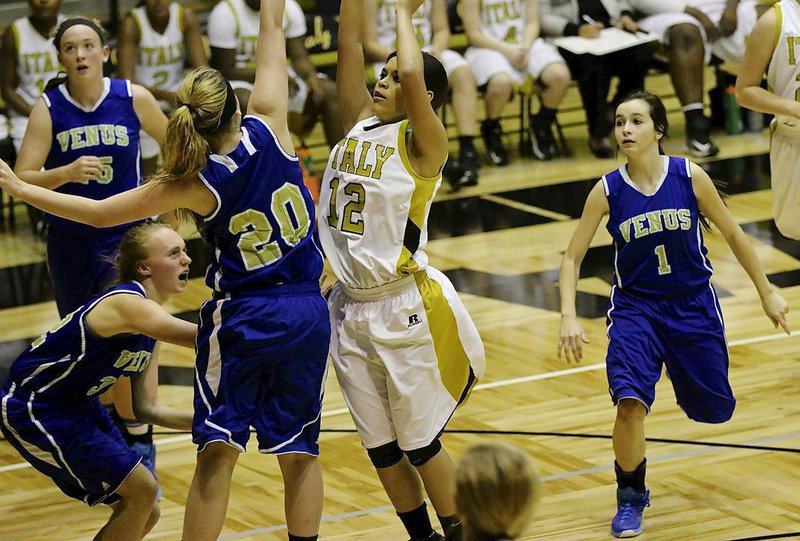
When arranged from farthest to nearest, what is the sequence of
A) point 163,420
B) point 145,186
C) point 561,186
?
1. point 561,186
2. point 163,420
3. point 145,186

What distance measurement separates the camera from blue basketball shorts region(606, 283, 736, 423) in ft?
14.9

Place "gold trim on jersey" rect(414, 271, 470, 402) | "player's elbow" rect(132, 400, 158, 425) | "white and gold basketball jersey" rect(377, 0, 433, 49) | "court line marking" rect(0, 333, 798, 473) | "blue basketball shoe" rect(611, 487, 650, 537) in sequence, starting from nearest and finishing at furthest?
"gold trim on jersey" rect(414, 271, 470, 402) → "player's elbow" rect(132, 400, 158, 425) → "blue basketball shoe" rect(611, 487, 650, 537) → "court line marking" rect(0, 333, 798, 473) → "white and gold basketball jersey" rect(377, 0, 433, 49)

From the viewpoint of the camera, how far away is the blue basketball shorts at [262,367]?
383cm

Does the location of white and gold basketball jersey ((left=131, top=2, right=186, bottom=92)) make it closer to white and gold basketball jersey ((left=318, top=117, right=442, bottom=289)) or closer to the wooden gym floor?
the wooden gym floor

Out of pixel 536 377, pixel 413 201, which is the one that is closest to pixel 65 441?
pixel 413 201

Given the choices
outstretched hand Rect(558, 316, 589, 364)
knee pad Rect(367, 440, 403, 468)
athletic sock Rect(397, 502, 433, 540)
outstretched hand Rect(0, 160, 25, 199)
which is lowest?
athletic sock Rect(397, 502, 433, 540)

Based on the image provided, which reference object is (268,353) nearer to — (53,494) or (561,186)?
(53,494)

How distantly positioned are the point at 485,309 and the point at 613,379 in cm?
274

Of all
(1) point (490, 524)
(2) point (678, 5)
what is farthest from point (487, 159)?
(1) point (490, 524)

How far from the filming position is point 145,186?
379cm

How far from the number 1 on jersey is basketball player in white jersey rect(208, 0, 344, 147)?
543cm

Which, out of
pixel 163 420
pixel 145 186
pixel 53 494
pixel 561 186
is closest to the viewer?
pixel 145 186

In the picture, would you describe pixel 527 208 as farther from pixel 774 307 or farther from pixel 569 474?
pixel 774 307

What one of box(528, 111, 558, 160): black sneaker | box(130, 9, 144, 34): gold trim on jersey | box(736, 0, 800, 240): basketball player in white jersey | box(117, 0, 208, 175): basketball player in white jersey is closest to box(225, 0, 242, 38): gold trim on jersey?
box(117, 0, 208, 175): basketball player in white jersey
